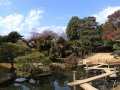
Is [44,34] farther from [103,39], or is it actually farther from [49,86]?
[49,86]

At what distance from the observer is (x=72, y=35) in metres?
49.7

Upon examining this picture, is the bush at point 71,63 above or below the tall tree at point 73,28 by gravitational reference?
below

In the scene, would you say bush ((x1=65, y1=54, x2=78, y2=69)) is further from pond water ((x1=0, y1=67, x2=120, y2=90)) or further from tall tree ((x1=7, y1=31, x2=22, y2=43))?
tall tree ((x1=7, y1=31, x2=22, y2=43))

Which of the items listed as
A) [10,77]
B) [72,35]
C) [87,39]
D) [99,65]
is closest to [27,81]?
[10,77]

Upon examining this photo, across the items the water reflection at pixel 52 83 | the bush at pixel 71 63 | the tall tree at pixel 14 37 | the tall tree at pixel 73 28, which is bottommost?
the water reflection at pixel 52 83

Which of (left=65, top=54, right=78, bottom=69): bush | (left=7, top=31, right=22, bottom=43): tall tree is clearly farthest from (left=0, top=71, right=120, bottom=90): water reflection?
(left=7, top=31, right=22, bottom=43): tall tree

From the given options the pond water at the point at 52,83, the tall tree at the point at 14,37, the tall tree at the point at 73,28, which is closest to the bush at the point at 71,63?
the pond water at the point at 52,83

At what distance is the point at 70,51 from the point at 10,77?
1526cm

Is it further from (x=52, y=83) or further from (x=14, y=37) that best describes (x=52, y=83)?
(x=14, y=37)

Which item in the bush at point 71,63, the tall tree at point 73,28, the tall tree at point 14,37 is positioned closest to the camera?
the bush at point 71,63

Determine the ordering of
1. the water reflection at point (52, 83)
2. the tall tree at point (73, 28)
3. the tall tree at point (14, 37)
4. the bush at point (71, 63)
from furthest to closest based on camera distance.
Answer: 1. the tall tree at point (73, 28)
2. the tall tree at point (14, 37)
3. the bush at point (71, 63)
4. the water reflection at point (52, 83)

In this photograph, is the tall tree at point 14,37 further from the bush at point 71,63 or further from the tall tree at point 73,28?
the tall tree at point 73,28

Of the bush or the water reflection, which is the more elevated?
the bush

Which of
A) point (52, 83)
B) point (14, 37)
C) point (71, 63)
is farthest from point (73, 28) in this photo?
point (52, 83)
